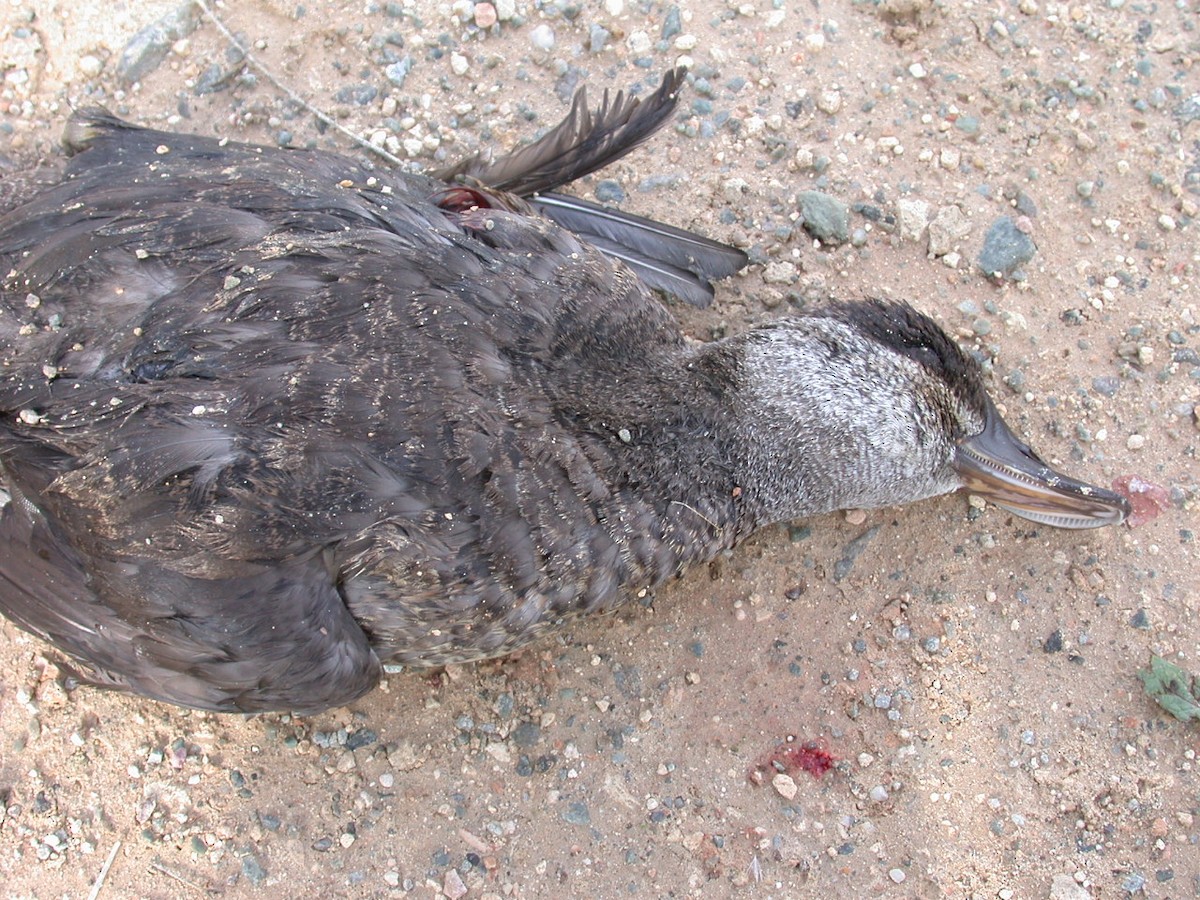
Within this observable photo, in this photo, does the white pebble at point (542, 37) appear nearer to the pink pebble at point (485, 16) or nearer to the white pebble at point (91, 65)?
the pink pebble at point (485, 16)

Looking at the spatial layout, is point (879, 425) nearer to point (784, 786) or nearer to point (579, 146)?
point (784, 786)

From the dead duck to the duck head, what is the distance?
24 mm

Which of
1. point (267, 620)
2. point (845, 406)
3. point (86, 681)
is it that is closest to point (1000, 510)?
point (845, 406)

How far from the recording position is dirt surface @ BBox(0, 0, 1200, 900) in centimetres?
344

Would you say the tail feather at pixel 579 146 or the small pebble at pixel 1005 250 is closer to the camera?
the tail feather at pixel 579 146

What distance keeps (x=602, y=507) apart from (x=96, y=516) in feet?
4.79

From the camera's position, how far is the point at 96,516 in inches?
110

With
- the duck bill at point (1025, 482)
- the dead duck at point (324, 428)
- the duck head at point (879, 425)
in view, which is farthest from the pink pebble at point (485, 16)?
the duck bill at point (1025, 482)

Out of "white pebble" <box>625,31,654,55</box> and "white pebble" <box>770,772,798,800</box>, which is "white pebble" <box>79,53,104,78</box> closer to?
"white pebble" <box>625,31,654,55</box>

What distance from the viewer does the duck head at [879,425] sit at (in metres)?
3.47

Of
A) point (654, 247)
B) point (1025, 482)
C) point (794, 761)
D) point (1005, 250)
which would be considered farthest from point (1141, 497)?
point (654, 247)

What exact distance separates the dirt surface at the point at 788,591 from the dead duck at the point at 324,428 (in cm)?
55

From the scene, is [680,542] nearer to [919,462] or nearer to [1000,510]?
[919,462]

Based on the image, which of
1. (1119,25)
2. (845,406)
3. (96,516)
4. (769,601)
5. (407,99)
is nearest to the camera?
(96,516)
